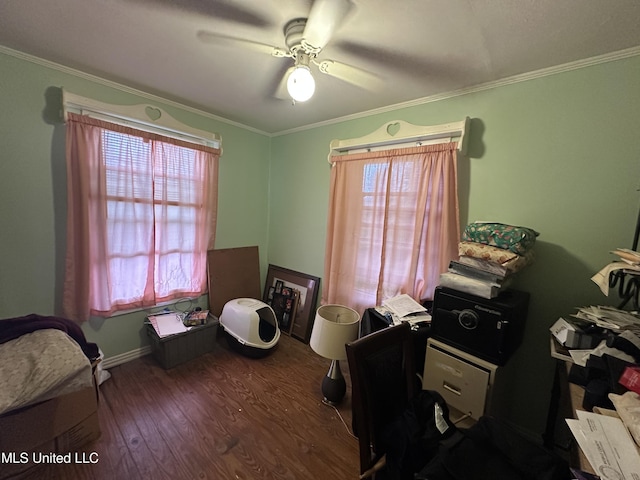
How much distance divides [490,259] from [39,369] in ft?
7.59

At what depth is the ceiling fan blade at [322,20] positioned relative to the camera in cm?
A: 99

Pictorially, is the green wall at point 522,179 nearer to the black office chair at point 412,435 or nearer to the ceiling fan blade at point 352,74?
the ceiling fan blade at point 352,74

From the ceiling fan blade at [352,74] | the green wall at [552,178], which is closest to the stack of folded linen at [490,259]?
the green wall at [552,178]

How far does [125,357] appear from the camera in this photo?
2301 millimetres

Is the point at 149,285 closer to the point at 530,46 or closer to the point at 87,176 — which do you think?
the point at 87,176

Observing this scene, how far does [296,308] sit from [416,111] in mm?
2204

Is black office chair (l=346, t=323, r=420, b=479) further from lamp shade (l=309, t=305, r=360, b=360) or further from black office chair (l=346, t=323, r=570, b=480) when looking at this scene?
lamp shade (l=309, t=305, r=360, b=360)

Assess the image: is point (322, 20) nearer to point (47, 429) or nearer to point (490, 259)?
point (490, 259)

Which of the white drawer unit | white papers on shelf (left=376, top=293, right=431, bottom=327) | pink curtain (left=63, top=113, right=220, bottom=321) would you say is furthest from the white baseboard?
the white drawer unit

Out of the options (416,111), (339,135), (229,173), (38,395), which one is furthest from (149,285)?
(416,111)

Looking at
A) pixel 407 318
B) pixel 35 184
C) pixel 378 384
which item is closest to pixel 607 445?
pixel 378 384

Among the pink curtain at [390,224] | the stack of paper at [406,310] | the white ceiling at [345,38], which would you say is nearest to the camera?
the white ceiling at [345,38]

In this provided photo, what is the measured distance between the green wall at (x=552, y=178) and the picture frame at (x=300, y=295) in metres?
1.64

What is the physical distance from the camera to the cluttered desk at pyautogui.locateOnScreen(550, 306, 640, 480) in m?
0.70
